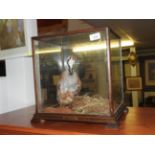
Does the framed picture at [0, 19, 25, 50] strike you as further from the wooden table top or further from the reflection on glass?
the wooden table top

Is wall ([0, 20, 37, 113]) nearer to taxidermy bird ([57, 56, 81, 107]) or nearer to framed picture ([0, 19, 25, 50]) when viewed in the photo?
framed picture ([0, 19, 25, 50])

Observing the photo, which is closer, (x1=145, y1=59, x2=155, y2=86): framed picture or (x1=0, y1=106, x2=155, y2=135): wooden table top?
(x1=0, y1=106, x2=155, y2=135): wooden table top

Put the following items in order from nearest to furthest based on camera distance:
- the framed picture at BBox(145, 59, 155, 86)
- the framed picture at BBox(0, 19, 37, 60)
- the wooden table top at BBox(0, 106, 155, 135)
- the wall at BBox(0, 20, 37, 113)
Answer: the wooden table top at BBox(0, 106, 155, 135)
the framed picture at BBox(0, 19, 37, 60)
the wall at BBox(0, 20, 37, 113)
the framed picture at BBox(145, 59, 155, 86)

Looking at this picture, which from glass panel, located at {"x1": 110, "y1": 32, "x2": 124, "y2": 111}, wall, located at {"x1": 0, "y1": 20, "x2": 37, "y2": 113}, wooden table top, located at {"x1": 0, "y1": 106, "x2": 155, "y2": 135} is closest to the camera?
wooden table top, located at {"x1": 0, "y1": 106, "x2": 155, "y2": 135}

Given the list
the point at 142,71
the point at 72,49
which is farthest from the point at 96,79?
the point at 142,71

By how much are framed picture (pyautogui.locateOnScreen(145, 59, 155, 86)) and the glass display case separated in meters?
5.48

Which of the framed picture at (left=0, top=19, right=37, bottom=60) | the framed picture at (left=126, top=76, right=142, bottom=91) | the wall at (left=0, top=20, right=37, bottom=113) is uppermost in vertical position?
the framed picture at (left=0, top=19, right=37, bottom=60)

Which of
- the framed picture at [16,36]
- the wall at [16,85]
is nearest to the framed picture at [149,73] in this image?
the wall at [16,85]

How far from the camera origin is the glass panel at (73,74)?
0.72 metres

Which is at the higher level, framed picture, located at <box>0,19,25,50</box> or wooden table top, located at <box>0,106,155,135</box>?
framed picture, located at <box>0,19,25,50</box>

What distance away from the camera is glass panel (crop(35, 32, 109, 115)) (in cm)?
72

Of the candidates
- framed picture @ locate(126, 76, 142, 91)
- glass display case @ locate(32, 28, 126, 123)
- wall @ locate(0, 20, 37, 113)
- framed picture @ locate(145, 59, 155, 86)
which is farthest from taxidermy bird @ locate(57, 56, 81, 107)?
framed picture @ locate(145, 59, 155, 86)

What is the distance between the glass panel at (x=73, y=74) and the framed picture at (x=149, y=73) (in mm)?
5537

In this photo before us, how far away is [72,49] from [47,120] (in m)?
0.30
